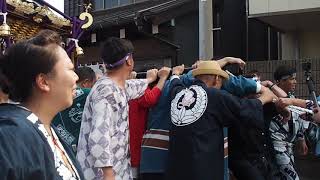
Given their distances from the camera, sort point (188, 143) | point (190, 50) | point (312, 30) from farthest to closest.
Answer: point (190, 50)
point (312, 30)
point (188, 143)

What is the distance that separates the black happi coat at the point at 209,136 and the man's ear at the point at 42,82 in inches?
73.8

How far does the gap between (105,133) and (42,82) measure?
131 cm

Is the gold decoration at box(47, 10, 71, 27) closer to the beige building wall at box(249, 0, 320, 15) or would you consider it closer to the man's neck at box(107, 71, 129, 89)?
the man's neck at box(107, 71, 129, 89)

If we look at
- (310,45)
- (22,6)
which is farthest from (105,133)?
(310,45)

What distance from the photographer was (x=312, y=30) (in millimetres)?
10062

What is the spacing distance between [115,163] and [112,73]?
62 centimetres

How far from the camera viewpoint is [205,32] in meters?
7.38

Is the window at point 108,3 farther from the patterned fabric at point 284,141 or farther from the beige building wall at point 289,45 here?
the patterned fabric at point 284,141

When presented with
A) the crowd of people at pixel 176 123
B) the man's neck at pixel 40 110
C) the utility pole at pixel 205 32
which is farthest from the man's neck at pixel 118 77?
the utility pole at pixel 205 32

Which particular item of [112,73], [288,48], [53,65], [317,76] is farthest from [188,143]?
[288,48]

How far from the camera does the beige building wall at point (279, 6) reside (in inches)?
325

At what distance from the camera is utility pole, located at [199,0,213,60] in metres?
7.34

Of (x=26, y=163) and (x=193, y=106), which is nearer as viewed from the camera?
(x=26, y=163)

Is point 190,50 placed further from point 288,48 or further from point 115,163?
point 115,163
